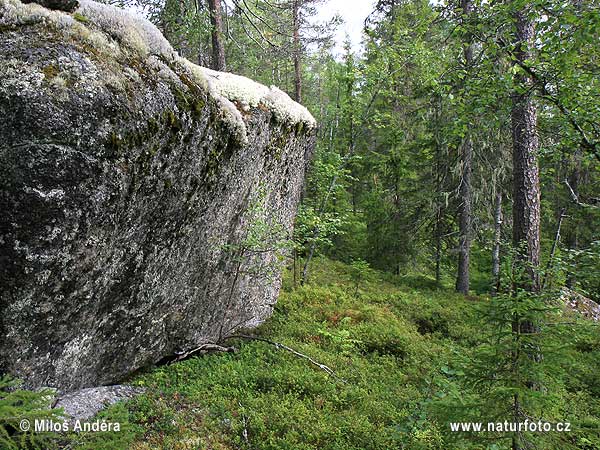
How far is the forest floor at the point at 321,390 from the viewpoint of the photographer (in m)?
4.14

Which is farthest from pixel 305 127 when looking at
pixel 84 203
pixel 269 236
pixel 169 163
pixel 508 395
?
pixel 508 395

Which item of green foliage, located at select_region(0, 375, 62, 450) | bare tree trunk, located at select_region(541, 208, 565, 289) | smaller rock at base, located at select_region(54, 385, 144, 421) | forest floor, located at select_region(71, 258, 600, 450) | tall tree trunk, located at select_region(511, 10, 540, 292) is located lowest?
forest floor, located at select_region(71, 258, 600, 450)

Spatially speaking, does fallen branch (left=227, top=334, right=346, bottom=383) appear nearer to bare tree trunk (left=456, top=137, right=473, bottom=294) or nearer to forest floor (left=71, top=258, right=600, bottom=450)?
forest floor (left=71, top=258, right=600, bottom=450)

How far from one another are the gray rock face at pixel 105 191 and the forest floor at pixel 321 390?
2.81 feet

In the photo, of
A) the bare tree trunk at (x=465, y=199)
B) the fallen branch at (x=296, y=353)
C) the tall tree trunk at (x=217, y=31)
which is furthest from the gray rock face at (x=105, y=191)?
the bare tree trunk at (x=465, y=199)

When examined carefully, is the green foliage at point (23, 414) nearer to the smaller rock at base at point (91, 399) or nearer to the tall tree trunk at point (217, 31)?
the smaller rock at base at point (91, 399)

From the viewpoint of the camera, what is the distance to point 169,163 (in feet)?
14.1

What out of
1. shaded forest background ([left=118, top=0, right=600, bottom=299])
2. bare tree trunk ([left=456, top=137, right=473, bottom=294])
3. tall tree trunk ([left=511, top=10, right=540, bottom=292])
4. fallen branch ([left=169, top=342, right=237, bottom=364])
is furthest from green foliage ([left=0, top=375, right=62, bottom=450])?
bare tree trunk ([left=456, top=137, right=473, bottom=294])

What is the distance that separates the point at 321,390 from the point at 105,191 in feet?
13.8

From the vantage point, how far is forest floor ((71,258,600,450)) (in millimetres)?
4141

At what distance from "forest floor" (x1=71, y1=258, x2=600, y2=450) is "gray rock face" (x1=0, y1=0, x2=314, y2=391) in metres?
0.86

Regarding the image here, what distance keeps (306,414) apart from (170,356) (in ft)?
7.54

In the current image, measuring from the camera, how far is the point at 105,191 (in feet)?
11.4

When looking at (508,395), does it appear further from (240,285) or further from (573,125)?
(240,285)
